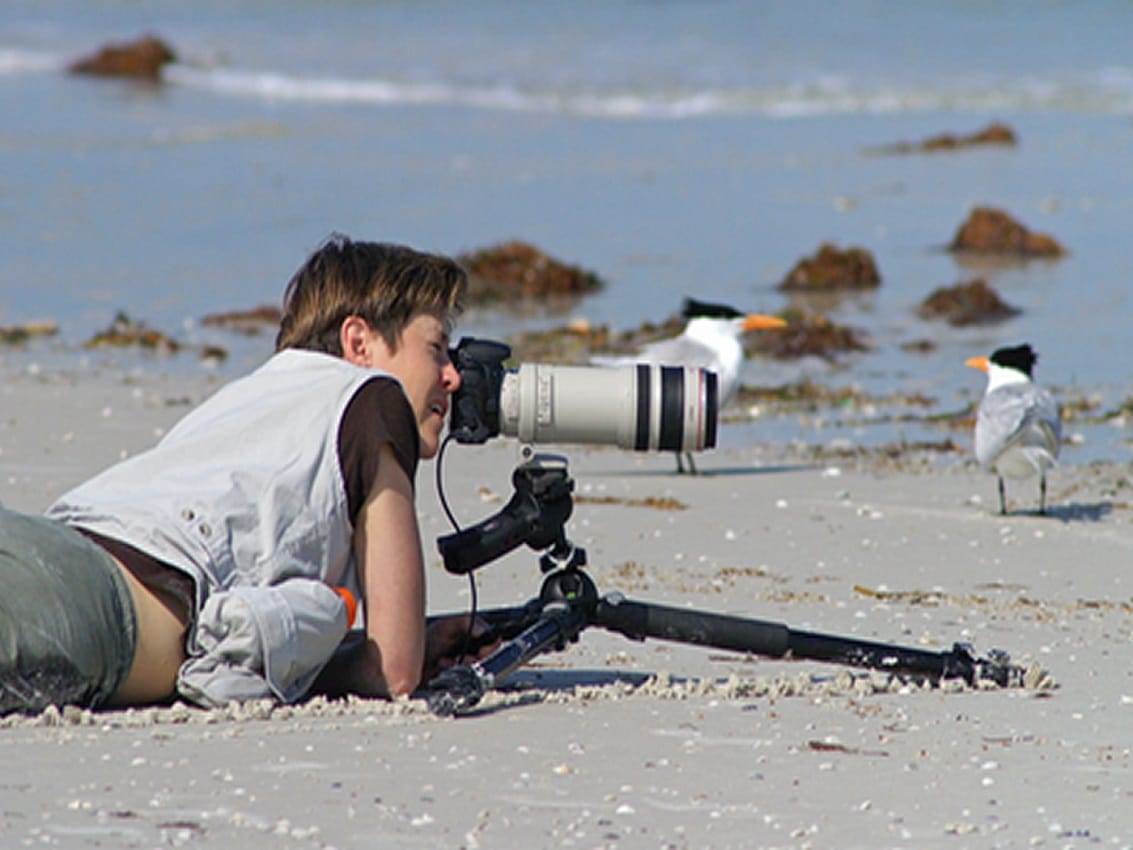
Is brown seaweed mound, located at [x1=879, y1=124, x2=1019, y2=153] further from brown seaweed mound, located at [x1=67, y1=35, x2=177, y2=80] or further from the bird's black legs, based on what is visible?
brown seaweed mound, located at [x1=67, y1=35, x2=177, y2=80]

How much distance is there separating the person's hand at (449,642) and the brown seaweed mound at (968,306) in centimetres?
745

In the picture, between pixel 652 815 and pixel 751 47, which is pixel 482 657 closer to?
pixel 652 815

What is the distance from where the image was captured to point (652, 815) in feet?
9.79

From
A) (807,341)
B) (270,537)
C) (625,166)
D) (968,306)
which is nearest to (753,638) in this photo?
(270,537)

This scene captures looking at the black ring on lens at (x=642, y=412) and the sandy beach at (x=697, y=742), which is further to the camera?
the black ring on lens at (x=642, y=412)

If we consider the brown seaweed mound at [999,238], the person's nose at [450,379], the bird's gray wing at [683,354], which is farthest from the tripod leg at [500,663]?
the brown seaweed mound at [999,238]

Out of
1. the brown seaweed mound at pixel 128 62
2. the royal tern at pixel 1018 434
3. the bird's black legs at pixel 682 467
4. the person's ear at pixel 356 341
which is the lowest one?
the bird's black legs at pixel 682 467

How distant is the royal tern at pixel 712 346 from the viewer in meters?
8.48

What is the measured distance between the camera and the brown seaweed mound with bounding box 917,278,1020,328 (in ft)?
35.8

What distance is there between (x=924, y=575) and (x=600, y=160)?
1236 centimetres

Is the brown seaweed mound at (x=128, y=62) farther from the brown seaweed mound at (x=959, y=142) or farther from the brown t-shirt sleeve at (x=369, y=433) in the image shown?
the brown t-shirt sleeve at (x=369, y=433)

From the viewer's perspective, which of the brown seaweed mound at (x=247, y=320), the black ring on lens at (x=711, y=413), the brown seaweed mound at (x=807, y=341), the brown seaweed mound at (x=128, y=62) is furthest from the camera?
the brown seaweed mound at (x=128, y=62)

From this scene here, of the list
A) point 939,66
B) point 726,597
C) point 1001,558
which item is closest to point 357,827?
point 726,597

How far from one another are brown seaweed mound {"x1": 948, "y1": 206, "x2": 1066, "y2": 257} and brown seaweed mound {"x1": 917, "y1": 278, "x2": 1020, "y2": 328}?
1.82 meters
